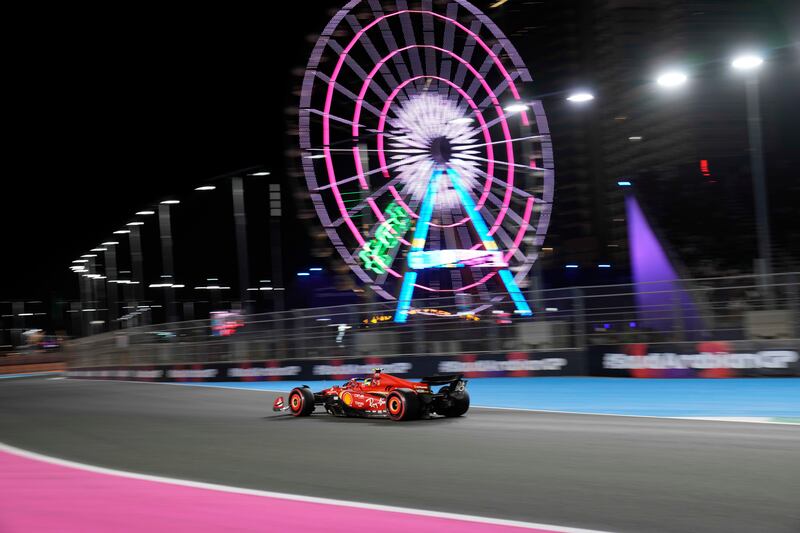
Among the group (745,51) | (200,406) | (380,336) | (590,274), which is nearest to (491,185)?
(380,336)

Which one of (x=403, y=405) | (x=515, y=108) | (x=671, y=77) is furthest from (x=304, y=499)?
(x=515, y=108)

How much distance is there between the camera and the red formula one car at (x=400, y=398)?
11.6 meters

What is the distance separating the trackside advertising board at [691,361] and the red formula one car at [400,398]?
19.0ft

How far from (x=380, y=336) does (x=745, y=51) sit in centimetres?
1015

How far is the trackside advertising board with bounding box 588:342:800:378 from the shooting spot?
15047mm

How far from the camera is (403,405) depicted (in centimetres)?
1155

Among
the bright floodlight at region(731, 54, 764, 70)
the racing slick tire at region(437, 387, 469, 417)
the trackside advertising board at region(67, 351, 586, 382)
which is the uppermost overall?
the bright floodlight at region(731, 54, 764, 70)

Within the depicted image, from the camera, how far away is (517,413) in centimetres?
1220

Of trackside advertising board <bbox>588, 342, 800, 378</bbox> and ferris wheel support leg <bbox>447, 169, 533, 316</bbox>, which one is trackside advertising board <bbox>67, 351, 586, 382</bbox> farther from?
ferris wheel support leg <bbox>447, 169, 533, 316</bbox>

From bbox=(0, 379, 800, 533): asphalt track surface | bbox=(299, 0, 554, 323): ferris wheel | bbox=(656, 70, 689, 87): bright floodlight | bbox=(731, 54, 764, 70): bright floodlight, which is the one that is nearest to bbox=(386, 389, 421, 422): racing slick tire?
bbox=(0, 379, 800, 533): asphalt track surface

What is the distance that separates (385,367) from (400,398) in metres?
10.2

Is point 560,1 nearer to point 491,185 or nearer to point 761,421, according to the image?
point 491,185

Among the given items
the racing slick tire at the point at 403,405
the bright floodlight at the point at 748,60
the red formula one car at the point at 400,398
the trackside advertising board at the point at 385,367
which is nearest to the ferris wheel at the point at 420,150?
the trackside advertising board at the point at 385,367

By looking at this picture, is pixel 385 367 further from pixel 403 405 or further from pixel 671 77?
pixel 403 405
